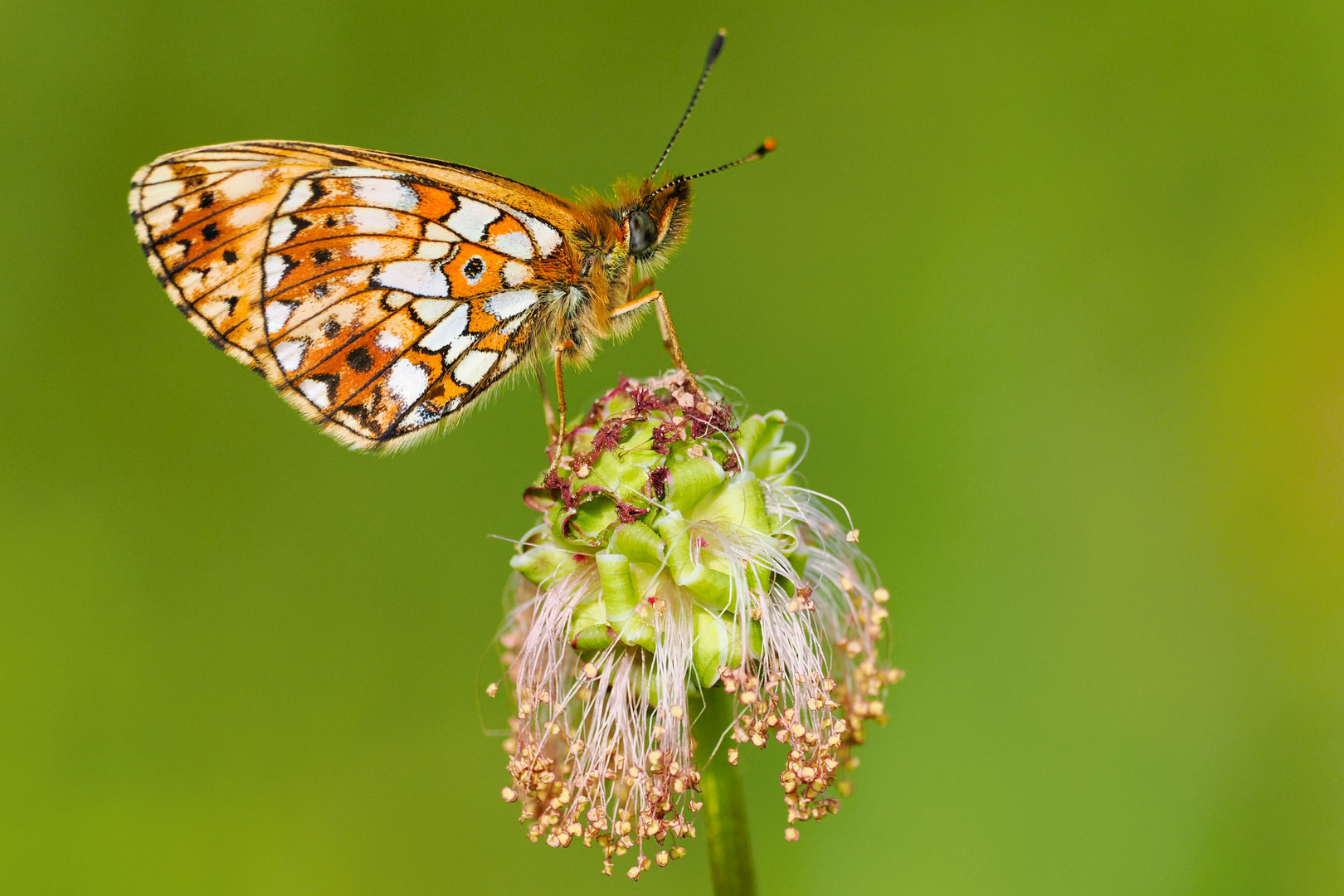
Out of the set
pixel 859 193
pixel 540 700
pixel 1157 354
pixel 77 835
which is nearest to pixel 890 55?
pixel 859 193

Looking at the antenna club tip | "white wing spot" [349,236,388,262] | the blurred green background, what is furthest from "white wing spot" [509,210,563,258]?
the blurred green background

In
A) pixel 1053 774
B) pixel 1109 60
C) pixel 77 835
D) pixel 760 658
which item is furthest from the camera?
pixel 1109 60

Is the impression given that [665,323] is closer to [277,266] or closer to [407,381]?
[407,381]

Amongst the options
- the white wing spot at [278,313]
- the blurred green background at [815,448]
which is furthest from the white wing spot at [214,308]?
the blurred green background at [815,448]

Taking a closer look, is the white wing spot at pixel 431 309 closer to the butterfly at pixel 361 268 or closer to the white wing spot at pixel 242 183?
the butterfly at pixel 361 268

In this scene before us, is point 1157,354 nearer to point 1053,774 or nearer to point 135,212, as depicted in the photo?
point 1053,774

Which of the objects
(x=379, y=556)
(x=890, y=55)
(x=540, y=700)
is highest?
(x=890, y=55)

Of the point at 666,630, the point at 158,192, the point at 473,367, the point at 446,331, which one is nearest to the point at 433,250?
the point at 446,331
